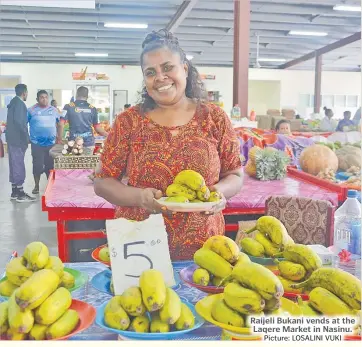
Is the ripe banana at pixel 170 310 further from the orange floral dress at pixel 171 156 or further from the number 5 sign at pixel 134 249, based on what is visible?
the orange floral dress at pixel 171 156

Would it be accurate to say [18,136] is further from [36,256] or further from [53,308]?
[53,308]

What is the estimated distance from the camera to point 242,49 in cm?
624

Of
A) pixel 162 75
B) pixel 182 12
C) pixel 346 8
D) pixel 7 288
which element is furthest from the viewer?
pixel 346 8

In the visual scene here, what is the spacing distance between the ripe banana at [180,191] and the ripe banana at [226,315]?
555 millimetres

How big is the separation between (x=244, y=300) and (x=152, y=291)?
7.6 inches

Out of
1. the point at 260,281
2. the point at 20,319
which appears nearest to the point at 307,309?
the point at 260,281

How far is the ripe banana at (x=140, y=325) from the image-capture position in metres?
1.00

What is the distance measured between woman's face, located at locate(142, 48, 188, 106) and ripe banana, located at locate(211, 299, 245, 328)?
2.92ft

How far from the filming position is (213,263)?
1.25m

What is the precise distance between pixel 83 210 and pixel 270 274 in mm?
2171

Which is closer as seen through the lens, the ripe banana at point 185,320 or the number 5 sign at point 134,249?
the ripe banana at point 185,320

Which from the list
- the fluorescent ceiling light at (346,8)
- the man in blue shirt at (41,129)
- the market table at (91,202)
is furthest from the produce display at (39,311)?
the fluorescent ceiling light at (346,8)

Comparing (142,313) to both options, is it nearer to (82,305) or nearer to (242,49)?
(82,305)

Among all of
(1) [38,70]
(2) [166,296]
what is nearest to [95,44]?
(1) [38,70]
